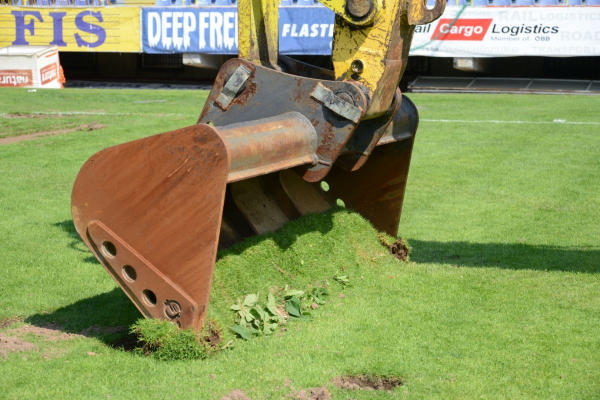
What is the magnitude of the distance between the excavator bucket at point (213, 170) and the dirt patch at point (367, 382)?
32.1 inches

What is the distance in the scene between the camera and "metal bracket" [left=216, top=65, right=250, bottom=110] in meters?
5.09

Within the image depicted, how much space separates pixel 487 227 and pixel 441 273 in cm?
221

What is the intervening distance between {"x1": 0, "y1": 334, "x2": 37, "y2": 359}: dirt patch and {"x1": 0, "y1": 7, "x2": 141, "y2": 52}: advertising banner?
23233mm

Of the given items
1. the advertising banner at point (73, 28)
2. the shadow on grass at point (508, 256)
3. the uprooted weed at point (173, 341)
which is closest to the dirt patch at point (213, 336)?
the uprooted weed at point (173, 341)

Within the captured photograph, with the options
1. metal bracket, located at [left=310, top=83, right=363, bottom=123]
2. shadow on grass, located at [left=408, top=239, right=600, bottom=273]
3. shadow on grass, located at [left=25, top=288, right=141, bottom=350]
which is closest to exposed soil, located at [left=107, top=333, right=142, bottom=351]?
shadow on grass, located at [left=25, top=288, right=141, bottom=350]

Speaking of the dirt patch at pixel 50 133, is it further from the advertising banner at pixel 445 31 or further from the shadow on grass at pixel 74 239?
the advertising banner at pixel 445 31

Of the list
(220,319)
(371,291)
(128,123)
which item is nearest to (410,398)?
(220,319)

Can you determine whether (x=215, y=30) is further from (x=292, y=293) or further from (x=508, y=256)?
(x=292, y=293)

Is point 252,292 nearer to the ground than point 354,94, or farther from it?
nearer to the ground

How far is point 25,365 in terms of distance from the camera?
14.5ft

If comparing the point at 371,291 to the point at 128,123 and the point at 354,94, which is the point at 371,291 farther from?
the point at 128,123

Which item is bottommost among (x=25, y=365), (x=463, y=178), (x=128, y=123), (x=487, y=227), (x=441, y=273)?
(x=128, y=123)

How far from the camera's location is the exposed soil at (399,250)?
6551 mm

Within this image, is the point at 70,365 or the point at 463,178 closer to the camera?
the point at 70,365
